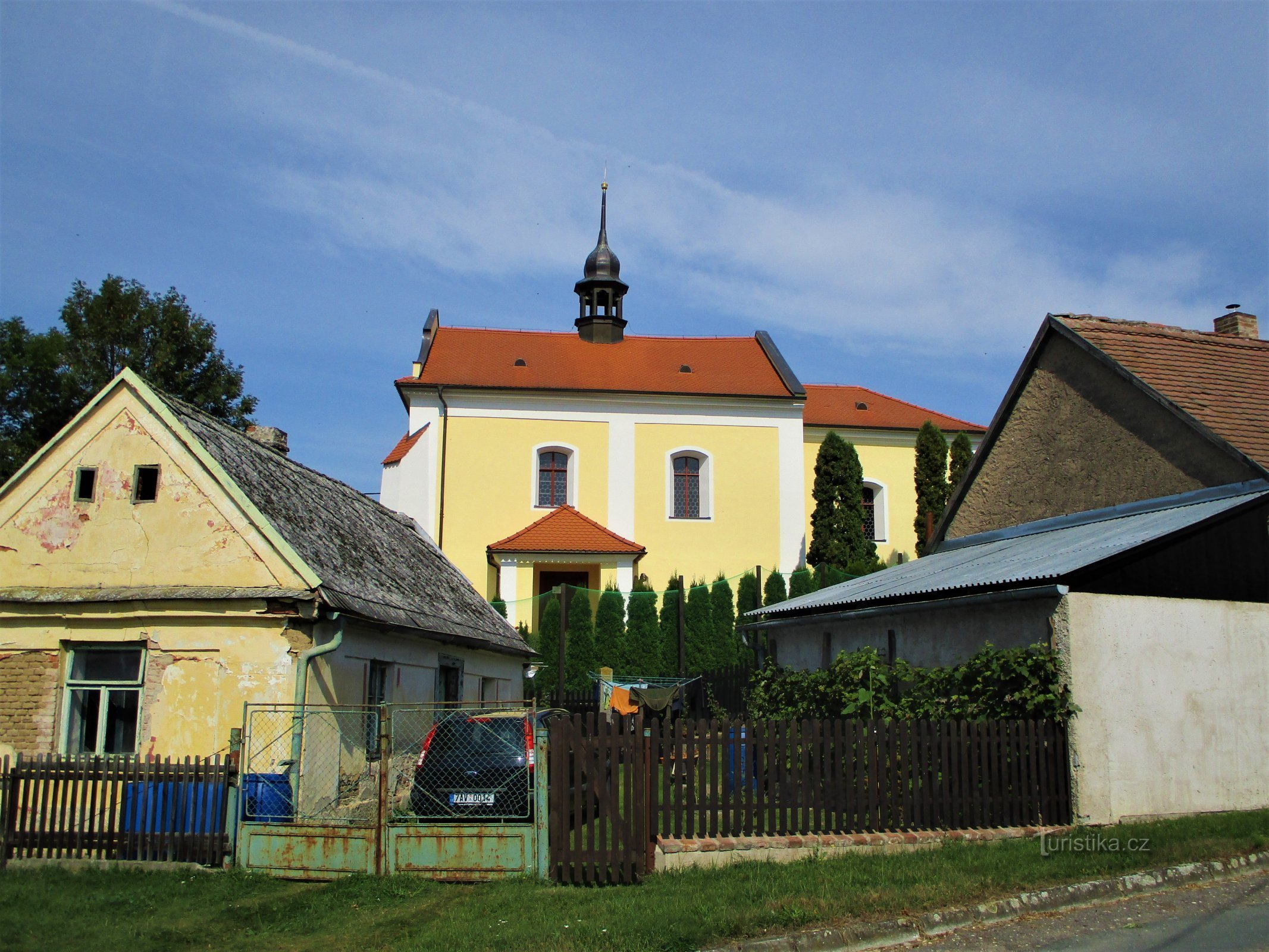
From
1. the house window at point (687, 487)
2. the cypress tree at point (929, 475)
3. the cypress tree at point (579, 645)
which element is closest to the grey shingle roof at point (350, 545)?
the cypress tree at point (579, 645)

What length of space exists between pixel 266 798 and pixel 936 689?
24.3 feet

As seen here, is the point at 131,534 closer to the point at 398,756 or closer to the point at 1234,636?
the point at 398,756

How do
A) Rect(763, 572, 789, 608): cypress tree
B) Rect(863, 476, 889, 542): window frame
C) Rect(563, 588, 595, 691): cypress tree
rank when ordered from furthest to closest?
Rect(863, 476, 889, 542): window frame < Rect(763, 572, 789, 608): cypress tree < Rect(563, 588, 595, 691): cypress tree

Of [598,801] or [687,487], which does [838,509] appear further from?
[598,801]

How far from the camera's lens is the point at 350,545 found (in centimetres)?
1496

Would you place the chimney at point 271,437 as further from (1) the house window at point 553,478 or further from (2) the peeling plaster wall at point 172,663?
(1) the house window at point 553,478

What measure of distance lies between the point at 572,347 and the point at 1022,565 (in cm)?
2678

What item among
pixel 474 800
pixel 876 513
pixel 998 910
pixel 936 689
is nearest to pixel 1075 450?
pixel 936 689

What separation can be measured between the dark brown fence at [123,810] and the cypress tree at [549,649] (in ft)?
46.2

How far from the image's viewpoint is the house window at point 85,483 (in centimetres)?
1262

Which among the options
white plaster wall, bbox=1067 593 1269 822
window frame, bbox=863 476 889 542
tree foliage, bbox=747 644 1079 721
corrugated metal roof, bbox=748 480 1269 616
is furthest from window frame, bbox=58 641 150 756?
window frame, bbox=863 476 889 542

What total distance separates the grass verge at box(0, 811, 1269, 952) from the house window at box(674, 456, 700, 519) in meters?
25.3

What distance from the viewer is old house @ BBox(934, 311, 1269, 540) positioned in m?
14.1

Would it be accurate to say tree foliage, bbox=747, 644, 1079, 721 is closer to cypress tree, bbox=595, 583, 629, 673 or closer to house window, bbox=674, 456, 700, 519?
cypress tree, bbox=595, 583, 629, 673
